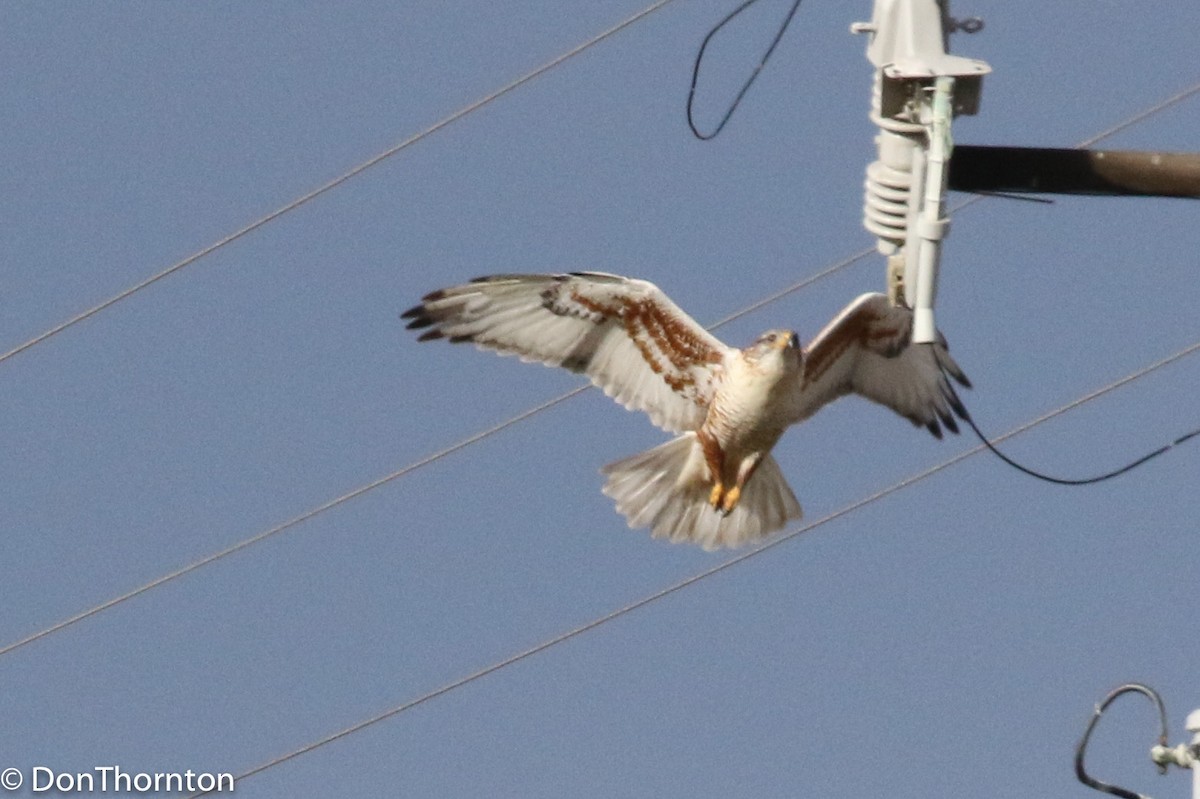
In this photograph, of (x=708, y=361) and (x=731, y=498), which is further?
(x=731, y=498)

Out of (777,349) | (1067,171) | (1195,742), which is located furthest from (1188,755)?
(777,349)

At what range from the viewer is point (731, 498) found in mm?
12148

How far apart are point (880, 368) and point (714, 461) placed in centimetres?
75

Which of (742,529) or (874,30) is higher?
(874,30)

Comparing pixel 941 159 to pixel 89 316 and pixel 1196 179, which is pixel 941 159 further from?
pixel 89 316

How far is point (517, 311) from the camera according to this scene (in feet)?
39.4

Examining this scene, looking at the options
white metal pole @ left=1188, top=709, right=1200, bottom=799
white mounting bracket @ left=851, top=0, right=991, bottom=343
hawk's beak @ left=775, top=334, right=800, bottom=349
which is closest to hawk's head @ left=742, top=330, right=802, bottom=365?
hawk's beak @ left=775, top=334, right=800, bottom=349

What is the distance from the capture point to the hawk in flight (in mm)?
11844

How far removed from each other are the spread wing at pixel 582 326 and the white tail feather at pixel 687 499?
17.2 inches

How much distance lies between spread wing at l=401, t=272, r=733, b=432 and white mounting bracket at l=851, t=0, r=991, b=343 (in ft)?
9.75

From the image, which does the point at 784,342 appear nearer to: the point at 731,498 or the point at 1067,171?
the point at 731,498

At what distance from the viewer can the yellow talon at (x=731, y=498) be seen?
12.1 meters

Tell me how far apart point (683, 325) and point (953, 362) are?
1040 mm

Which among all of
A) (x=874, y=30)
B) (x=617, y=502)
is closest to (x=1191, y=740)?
(x=874, y=30)
